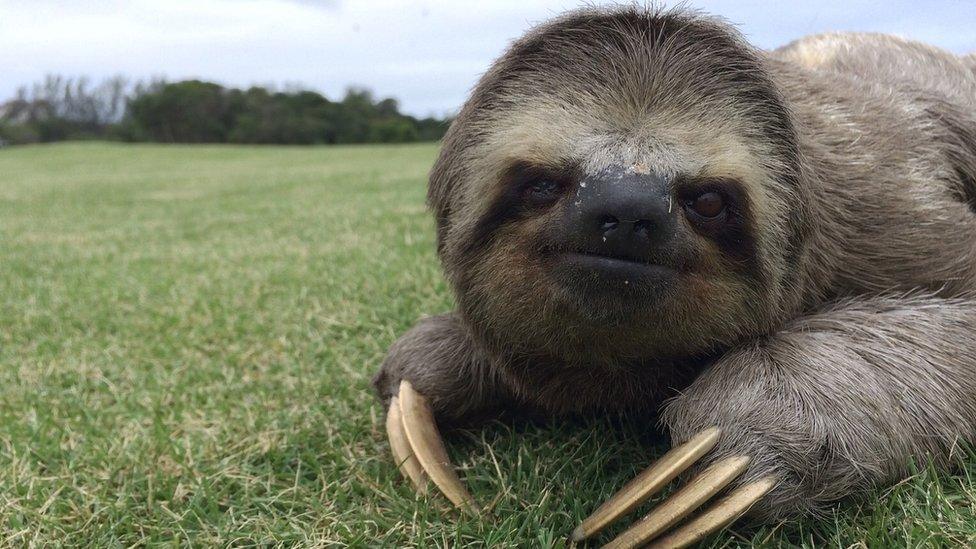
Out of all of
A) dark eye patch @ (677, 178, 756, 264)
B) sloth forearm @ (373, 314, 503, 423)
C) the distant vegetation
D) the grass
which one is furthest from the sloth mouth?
the distant vegetation

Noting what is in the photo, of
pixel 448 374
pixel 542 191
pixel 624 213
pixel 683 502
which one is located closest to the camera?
pixel 624 213

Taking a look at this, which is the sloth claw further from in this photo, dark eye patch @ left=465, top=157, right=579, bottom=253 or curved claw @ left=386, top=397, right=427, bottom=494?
dark eye patch @ left=465, top=157, right=579, bottom=253

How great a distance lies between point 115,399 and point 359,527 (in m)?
1.73

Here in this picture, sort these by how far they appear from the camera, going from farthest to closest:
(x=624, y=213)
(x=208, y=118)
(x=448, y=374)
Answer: (x=208, y=118)
(x=448, y=374)
(x=624, y=213)

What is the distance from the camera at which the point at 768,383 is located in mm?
2125

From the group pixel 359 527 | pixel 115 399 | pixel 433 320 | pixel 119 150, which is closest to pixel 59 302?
pixel 115 399

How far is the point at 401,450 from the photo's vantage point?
8.45ft

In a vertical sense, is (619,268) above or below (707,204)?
below

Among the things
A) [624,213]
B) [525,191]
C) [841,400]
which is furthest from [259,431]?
[841,400]

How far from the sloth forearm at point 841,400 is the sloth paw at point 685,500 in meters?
0.04

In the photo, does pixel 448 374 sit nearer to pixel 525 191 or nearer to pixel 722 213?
pixel 525 191

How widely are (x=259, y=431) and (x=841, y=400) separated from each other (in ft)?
6.70

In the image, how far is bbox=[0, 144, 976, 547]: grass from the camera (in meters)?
2.18

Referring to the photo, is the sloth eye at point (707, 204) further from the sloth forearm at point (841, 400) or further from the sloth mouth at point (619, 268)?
the sloth forearm at point (841, 400)
